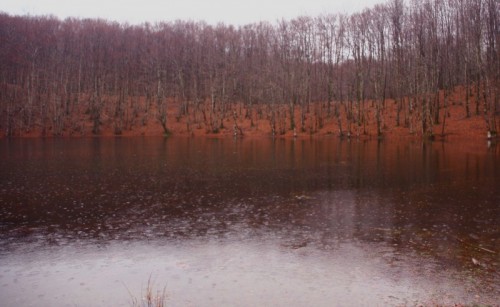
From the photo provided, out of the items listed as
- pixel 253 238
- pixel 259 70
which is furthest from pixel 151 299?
pixel 259 70

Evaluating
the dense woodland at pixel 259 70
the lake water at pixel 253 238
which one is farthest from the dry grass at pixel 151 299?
the dense woodland at pixel 259 70

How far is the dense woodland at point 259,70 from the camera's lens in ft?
181

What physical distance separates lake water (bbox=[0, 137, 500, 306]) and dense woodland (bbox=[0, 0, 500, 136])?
1336 inches

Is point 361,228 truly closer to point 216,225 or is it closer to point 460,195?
point 216,225

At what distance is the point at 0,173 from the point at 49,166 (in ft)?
11.9

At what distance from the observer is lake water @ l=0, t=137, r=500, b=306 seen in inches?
319

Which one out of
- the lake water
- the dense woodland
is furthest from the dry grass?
the dense woodland

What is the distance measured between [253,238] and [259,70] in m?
63.3

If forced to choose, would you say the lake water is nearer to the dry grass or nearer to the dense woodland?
the dry grass

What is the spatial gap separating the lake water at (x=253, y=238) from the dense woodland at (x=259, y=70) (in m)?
33.9

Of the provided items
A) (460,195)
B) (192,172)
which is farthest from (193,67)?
(460,195)

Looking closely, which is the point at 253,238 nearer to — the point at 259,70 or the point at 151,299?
the point at 151,299

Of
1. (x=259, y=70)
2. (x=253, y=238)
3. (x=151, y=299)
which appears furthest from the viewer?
(x=259, y=70)

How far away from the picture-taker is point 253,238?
11.7m
